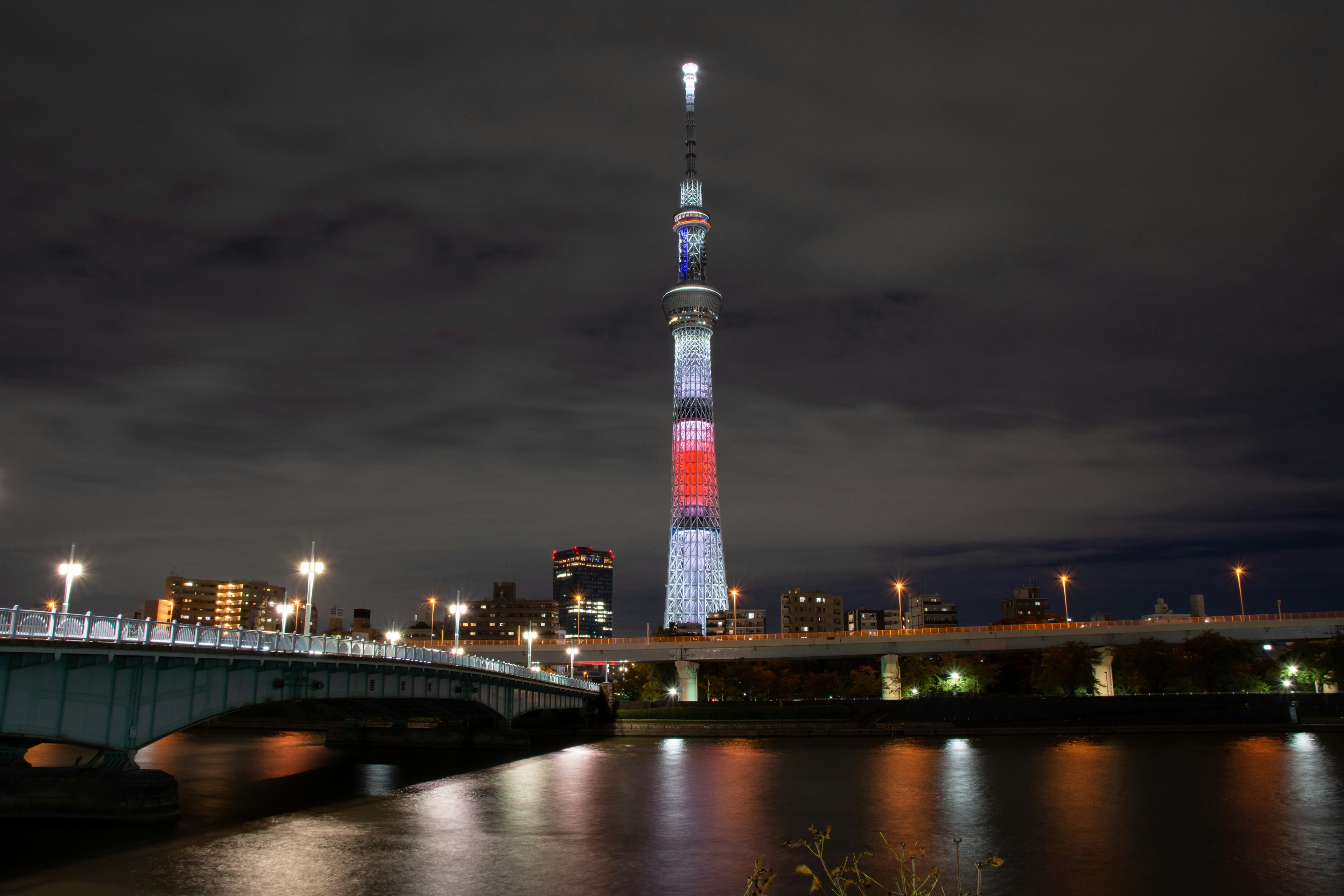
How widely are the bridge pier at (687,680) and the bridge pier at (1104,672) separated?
49306 millimetres

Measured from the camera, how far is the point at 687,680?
12731 cm

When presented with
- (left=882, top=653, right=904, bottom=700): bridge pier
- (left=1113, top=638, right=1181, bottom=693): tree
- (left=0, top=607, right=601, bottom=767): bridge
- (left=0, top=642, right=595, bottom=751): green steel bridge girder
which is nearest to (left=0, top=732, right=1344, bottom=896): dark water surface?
(left=0, top=642, right=595, bottom=751): green steel bridge girder

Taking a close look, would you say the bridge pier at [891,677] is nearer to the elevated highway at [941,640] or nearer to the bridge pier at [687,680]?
the elevated highway at [941,640]

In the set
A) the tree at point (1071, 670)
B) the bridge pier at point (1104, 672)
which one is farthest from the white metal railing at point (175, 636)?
the bridge pier at point (1104, 672)

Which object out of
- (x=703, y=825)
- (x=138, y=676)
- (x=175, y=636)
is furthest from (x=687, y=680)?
(x=138, y=676)

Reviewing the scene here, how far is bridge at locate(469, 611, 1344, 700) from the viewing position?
113312mm

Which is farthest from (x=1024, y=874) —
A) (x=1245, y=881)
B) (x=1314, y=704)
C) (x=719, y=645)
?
(x=719, y=645)

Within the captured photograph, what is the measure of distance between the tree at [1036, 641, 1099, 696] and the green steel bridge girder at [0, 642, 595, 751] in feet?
287

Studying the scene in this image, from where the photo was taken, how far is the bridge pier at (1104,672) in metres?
116

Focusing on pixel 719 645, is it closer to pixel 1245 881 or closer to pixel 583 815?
pixel 583 815

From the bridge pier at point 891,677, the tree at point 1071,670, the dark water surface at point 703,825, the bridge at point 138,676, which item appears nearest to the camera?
the dark water surface at point 703,825

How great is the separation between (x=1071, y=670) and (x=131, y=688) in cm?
10288

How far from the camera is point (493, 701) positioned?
3324 inches

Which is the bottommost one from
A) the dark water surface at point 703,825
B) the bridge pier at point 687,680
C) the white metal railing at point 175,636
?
the dark water surface at point 703,825
